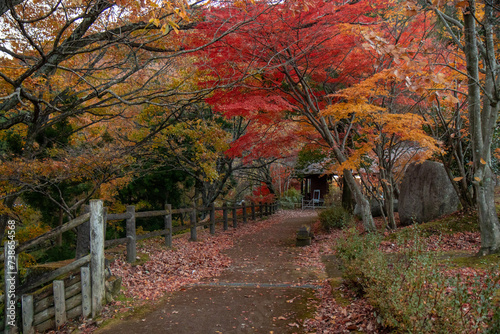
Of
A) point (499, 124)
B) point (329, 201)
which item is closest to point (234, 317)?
point (499, 124)

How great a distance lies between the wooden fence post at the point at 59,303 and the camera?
14.1 ft

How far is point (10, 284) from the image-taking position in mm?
4160

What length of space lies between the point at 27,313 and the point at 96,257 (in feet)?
3.21

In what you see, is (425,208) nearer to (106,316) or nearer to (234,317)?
(234,317)

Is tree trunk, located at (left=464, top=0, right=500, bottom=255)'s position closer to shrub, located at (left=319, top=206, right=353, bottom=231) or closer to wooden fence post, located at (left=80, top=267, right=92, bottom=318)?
wooden fence post, located at (left=80, top=267, right=92, bottom=318)

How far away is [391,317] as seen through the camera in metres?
2.77

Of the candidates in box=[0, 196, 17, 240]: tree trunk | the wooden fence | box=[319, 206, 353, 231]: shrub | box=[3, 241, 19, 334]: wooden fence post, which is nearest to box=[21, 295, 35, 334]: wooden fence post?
the wooden fence

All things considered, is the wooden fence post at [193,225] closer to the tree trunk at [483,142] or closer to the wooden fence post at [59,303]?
the wooden fence post at [59,303]

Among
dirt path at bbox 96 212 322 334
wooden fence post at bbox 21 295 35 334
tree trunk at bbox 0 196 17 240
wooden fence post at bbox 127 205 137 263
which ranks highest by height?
tree trunk at bbox 0 196 17 240

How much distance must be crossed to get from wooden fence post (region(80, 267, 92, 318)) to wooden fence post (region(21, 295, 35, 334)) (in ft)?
1.92

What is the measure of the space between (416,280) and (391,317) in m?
0.47

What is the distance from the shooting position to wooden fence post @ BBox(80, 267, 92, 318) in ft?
14.7

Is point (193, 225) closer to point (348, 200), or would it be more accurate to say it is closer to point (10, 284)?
point (10, 284)

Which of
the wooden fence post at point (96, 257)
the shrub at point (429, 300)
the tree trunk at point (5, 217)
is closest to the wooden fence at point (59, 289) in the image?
the wooden fence post at point (96, 257)
